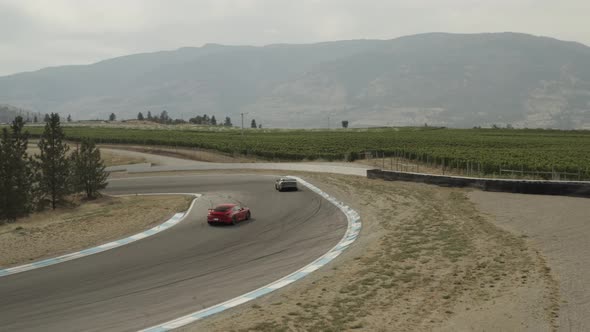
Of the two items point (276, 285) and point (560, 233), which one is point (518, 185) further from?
point (276, 285)

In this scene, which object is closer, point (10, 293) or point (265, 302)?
point (265, 302)

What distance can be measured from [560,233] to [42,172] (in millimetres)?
34921

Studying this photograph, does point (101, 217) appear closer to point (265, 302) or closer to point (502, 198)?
point (265, 302)

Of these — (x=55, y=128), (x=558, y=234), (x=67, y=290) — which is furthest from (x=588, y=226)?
(x=55, y=128)

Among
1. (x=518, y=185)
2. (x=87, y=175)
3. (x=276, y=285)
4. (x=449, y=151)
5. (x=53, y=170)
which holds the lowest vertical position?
(x=276, y=285)

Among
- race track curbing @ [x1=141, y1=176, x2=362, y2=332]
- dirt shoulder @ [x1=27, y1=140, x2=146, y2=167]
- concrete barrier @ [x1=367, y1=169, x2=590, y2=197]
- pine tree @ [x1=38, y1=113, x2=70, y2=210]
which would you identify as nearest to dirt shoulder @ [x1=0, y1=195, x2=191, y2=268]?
pine tree @ [x1=38, y1=113, x2=70, y2=210]

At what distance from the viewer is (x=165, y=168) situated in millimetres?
66562

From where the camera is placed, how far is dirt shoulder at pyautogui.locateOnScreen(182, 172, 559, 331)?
11445 mm

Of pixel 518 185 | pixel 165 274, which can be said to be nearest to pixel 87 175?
pixel 165 274

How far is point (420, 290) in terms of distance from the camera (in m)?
13.6

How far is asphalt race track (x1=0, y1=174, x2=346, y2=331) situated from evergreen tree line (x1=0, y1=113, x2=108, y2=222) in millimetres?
14096

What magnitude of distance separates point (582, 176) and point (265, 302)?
36475 millimetres

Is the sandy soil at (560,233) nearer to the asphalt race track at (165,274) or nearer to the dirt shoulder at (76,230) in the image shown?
the asphalt race track at (165,274)

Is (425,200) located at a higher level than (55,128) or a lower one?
lower
